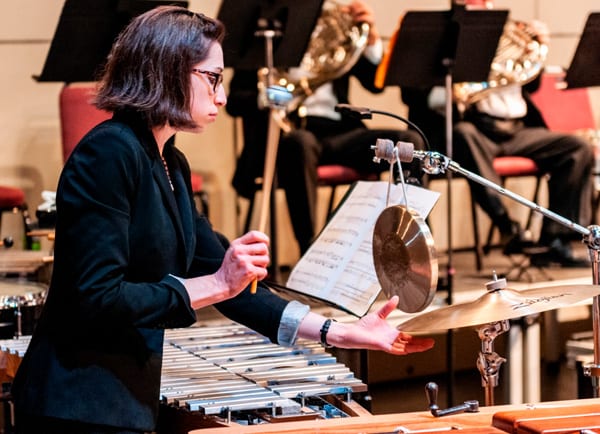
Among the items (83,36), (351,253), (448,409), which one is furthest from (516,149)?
(448,409)

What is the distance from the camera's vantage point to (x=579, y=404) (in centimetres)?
230

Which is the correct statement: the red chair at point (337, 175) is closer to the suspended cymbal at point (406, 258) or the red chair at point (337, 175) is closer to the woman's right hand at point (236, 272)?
the suspended cymbal at point (406, 258)

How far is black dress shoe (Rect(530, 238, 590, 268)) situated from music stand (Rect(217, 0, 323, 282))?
1.71 m

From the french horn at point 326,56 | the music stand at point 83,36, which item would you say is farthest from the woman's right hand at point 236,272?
the french horn at point 326,56

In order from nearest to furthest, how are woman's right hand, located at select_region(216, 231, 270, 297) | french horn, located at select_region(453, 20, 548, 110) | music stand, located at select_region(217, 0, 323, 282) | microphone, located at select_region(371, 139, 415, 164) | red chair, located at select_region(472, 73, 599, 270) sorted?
woman's right hand, located at select_region(216, 231, 270, 297) → microphone, located at select_region(371, 139, 415, 164) → music stand, located at select_region(217, 0, 323, 282) → french horn, located at select_region(453, 20, 548, 110) → red chair, located at select_region(472, 73, 599, 270)

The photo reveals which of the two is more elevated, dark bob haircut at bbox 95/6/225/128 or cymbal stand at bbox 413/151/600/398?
dark bob haircut at bbox 95/6/225/128

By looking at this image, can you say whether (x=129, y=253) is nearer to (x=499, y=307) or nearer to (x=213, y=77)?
(x=213, y=77)

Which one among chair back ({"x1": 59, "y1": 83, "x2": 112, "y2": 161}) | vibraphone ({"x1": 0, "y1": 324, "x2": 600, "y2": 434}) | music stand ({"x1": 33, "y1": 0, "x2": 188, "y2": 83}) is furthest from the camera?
chair back ({"x1": 59, "y1": 83, "x2": 112, "y2": 161})

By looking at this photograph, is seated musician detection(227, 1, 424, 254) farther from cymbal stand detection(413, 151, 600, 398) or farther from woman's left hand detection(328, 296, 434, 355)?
woman's left hand detection(328, 296, 434, 355)

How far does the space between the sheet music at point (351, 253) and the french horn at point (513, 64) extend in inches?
109

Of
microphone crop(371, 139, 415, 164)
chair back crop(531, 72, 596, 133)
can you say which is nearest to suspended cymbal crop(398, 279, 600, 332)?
microphone crop(371, 139, 415, 164)

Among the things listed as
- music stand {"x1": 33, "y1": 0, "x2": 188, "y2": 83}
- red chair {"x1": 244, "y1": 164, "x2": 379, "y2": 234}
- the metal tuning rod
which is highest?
music stand {"x1": 33, "y1": 0, "x2": 188, "y2": 83}

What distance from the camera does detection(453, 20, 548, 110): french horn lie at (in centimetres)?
615

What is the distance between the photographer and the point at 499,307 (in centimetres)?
255
